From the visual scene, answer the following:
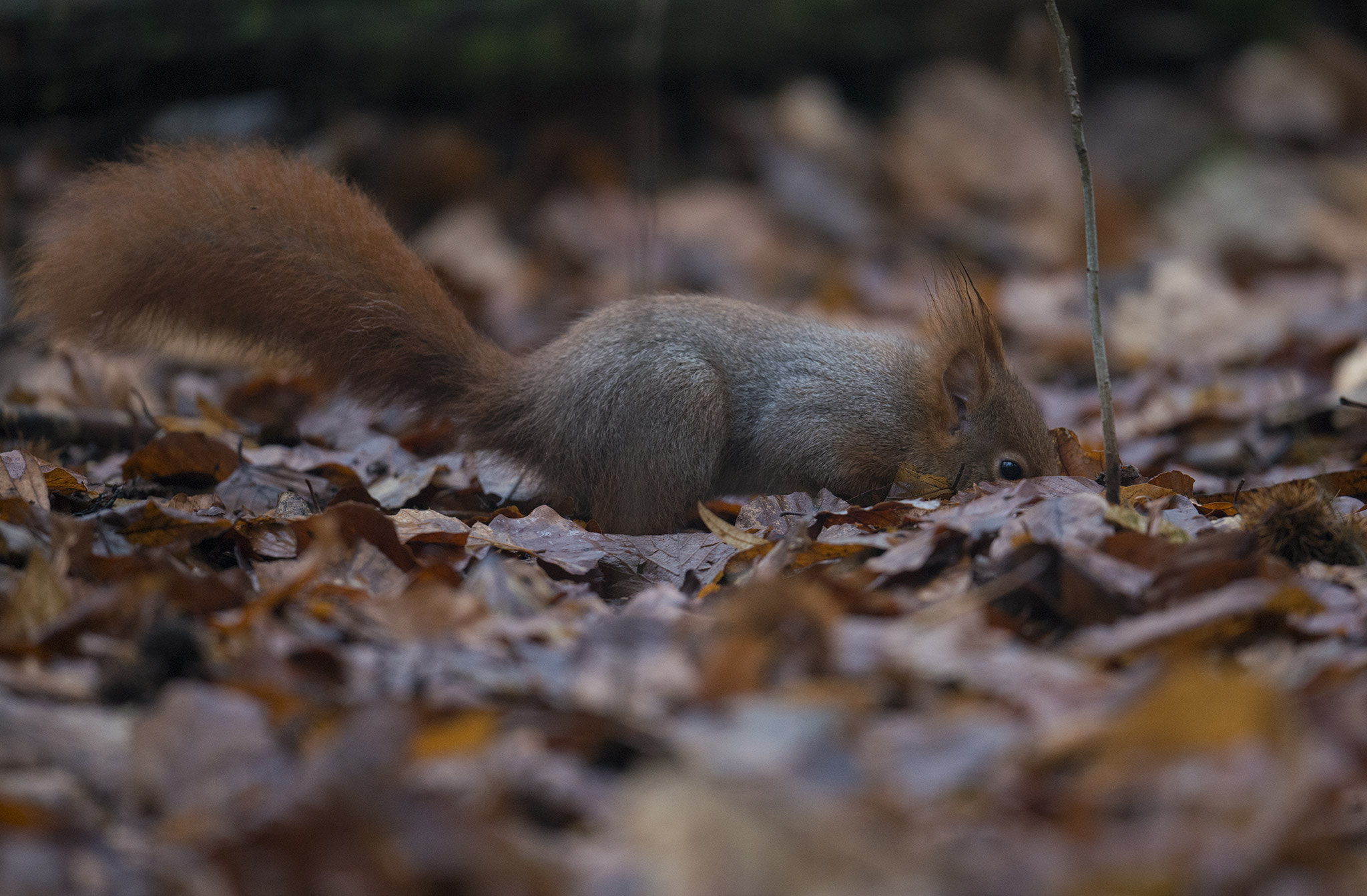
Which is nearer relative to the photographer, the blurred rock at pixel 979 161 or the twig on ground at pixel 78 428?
the twig on ground at pixel 78 428

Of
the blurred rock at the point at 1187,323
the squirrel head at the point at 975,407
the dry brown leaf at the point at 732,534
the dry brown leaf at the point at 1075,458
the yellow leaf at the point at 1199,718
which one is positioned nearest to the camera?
the yellow leaf at the point at 1199,718

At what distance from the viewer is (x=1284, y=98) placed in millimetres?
8938

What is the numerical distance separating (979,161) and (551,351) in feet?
18.7

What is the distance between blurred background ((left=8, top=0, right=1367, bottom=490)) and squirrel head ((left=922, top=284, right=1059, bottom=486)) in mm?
618

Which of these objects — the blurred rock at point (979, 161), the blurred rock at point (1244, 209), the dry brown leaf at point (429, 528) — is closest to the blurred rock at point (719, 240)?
the blurred rock at point (979, 161)

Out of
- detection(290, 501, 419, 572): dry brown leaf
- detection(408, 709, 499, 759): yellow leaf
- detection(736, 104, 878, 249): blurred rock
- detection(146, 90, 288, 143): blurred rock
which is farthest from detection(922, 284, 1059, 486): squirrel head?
detection(146, 90, 288, 143): blurred rock

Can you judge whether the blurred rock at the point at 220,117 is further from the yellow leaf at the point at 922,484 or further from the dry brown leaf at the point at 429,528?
the yellow leaf at the point at 922,484

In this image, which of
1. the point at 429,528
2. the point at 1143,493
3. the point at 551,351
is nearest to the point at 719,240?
the point at 551,351

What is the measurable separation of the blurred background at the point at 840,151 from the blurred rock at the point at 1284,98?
21 mm

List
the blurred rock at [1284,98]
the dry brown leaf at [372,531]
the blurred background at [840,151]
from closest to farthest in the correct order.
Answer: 1. the dry brown leaf at [372,531]
2. the blurred background at [840,151]
3. the blurred rock at [1284,98]

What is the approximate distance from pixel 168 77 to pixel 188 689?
575 centimetres

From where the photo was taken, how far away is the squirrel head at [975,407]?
4059 mm

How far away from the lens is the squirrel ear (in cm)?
413

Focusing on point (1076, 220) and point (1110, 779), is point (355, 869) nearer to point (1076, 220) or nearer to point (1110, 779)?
point (1110, 779)
